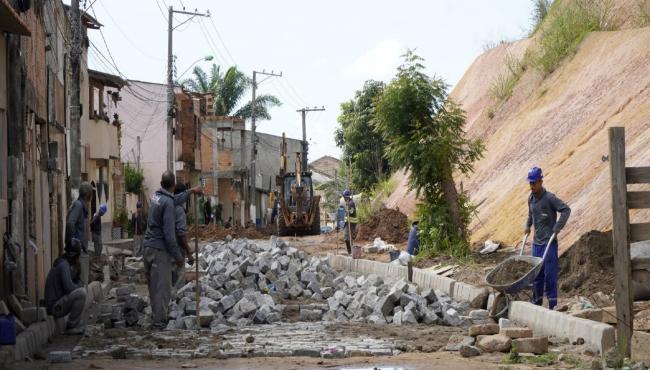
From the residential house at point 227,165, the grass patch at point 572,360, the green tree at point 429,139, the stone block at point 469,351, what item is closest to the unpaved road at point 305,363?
the stone block at point 469,351

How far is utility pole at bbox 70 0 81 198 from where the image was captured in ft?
77.8

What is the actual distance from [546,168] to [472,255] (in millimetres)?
5584

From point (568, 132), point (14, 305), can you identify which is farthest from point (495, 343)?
point (568, 132)

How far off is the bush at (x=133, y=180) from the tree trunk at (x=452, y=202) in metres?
32.5

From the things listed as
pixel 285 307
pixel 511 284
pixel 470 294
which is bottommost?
pixel 285 307

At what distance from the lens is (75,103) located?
2383 centimetres

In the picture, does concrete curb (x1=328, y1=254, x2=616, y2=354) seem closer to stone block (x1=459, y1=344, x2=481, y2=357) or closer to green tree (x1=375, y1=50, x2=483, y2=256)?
stone block (x1=459, y1=344, x2=481, y2=357)

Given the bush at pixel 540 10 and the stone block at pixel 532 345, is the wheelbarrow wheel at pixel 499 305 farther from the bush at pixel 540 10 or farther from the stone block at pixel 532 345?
the bush at pixel 540 10

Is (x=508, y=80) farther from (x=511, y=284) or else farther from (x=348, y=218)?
(x=511, y=284)

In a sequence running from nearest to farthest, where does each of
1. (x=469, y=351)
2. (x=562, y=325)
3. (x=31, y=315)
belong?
(x=469, y=351) → (x=562, y=325) → (x=31, y=315)

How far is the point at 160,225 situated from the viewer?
1396 centimetres

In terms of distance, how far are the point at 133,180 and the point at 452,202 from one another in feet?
110

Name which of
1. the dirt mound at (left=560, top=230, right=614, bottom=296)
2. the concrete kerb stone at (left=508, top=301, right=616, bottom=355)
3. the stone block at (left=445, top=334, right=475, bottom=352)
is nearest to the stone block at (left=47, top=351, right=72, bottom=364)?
the stone block at (left=445, top=334, right=475, bottom=352)

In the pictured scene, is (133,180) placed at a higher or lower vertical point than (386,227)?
higher
